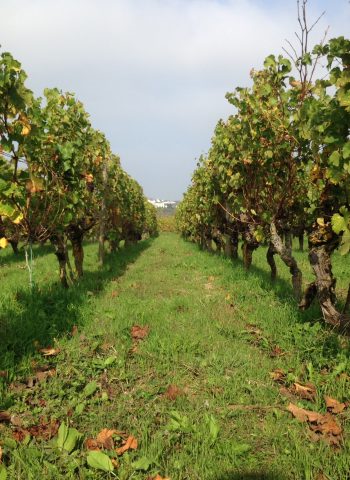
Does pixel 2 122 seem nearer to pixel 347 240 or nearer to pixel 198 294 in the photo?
pixel 347 240

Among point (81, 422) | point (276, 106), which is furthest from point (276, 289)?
point (81, 422)

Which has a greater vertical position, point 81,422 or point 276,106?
point 276,106

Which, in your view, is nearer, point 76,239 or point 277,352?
point 277,352

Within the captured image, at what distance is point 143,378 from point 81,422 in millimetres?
1075

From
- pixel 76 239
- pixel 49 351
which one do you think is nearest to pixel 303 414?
pixel 49 351

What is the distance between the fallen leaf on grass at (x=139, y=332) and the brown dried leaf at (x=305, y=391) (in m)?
2.60

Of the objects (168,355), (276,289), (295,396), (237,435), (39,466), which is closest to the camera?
(39,466)

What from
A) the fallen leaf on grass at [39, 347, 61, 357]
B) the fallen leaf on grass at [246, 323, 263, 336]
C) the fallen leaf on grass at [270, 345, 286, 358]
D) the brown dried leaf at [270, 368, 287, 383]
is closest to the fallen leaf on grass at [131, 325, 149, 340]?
the fallen leaf on grass at [39, 347, 61, 357]

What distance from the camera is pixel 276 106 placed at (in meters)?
7.30

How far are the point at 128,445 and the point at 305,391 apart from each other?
230 cm

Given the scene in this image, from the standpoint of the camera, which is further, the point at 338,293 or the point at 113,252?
the point at 113,252

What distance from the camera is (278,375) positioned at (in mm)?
4730

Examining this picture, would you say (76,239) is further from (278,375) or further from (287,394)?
(287,394)

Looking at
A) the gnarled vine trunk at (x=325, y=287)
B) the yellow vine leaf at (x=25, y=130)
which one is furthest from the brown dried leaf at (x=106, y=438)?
the gnarled vine trunk at (x=325, y=287)
